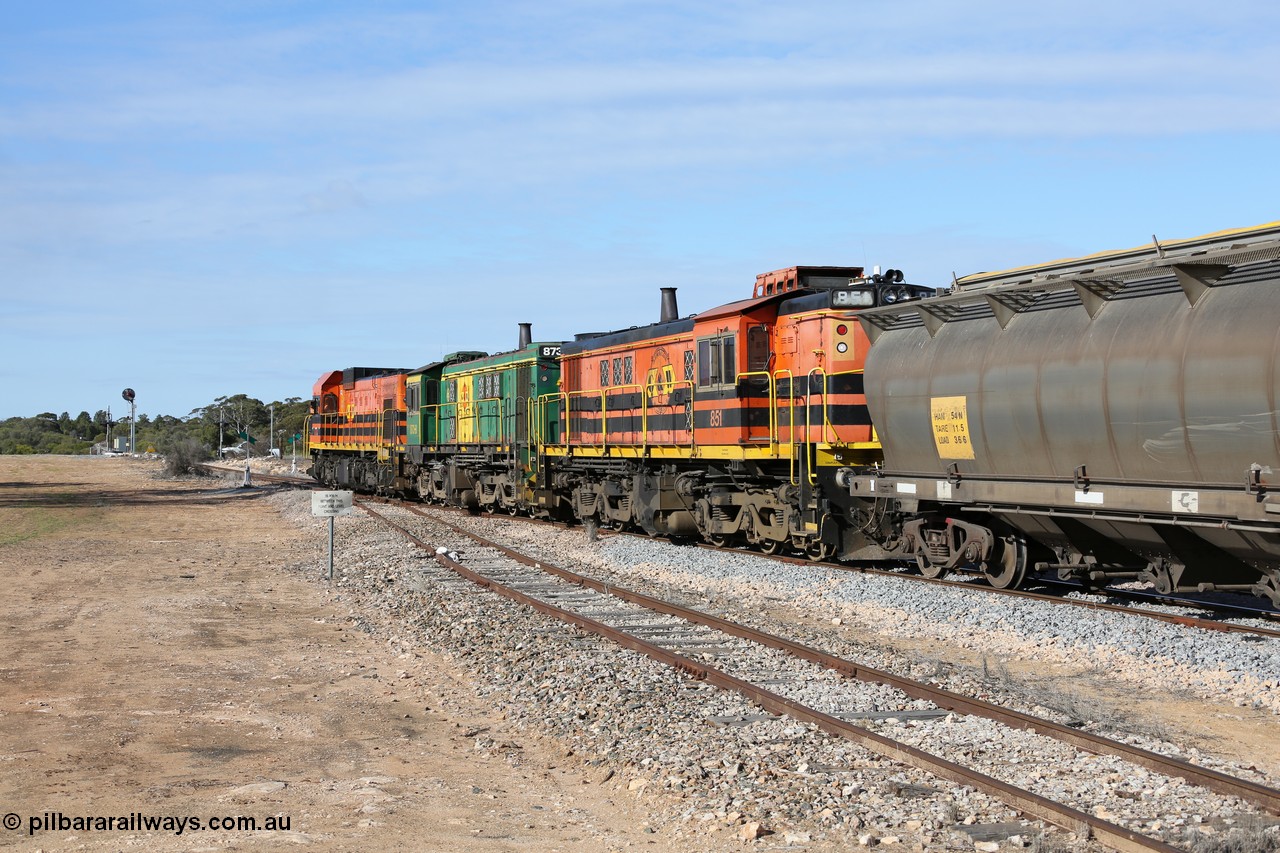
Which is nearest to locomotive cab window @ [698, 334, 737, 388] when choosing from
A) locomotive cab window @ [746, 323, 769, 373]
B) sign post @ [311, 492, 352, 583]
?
locomotive cab window @ [746, 323, 769, 373]

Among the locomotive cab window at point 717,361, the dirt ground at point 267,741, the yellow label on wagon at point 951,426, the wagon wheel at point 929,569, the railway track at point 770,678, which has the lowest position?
the dirt ground at point 267,741

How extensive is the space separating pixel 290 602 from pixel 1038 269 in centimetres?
1076

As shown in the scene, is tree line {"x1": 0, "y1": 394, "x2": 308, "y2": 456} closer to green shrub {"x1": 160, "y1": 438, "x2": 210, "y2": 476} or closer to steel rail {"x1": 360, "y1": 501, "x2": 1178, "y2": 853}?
green shrub {"x1": 160, "y1": 438, "x2": 210, "y2": 476}

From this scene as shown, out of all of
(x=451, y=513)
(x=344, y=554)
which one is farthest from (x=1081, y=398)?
(x=451, y=513)

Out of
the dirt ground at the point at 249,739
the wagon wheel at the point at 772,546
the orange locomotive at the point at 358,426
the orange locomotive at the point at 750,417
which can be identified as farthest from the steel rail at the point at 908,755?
the orange locomotive at the point at 358,426

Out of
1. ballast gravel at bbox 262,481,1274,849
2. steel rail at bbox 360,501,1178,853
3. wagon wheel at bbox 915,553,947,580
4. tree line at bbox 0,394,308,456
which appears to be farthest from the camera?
tree line at bbox 0,394,308,456

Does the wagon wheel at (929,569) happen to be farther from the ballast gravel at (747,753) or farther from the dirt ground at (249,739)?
the dirt ground at (249,739)

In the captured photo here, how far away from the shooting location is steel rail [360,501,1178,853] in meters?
6.07

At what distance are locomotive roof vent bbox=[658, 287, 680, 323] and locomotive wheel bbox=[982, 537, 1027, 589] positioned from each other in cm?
1113

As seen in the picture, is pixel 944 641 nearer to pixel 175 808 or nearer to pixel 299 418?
pixel 175 808

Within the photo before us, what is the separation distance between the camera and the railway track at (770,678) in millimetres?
6574

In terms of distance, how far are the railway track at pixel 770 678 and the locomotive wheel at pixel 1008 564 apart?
4022 mm

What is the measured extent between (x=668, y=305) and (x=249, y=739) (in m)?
17.7

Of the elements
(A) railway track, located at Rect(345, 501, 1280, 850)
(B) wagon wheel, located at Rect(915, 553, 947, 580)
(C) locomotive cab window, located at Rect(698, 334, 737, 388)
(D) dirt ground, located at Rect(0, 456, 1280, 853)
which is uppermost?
(C) locomotive cab window, located at Rect(698, 334, 737, 388)
